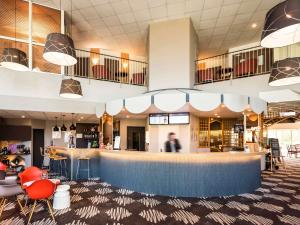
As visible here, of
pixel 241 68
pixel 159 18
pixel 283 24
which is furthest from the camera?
pixel 241 68

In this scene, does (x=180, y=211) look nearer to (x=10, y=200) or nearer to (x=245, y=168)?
(x=245, y=168)

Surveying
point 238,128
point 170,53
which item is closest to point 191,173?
point 170,53

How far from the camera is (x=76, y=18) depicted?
886 centimetres

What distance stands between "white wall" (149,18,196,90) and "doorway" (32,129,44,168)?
7.30 m

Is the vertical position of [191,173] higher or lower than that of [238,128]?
lower

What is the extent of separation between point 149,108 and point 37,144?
8.81m

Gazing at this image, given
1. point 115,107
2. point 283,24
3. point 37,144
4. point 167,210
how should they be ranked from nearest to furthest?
point 283,24, point 167,210, point 115,107, point 37,144

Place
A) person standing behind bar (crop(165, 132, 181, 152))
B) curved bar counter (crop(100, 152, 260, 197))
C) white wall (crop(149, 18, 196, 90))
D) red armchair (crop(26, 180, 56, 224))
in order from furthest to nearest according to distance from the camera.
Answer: white wall (crop(149, 18, 196, 90)) → person standing behind bar (crop(165, 132, 181, 152)) → curved bar counter (crop(100, 152, 260, 197)) → red armchair (crop(26, 180, 56, 224))

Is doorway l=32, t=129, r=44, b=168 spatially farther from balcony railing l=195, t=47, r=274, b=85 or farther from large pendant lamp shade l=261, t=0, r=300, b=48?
large pendant lamp shade l=261, t=0, r=300, b=48

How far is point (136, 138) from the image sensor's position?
40.9ft

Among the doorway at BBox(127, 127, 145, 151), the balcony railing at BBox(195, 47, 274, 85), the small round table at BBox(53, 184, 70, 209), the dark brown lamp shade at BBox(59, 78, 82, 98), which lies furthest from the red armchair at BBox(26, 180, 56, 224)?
Result: the doorway at BBox(127, 127, 145, 151)

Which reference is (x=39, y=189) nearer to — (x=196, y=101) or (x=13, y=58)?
(x=13, y=58)

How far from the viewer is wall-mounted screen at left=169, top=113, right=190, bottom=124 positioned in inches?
304

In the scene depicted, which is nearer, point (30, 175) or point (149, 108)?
point (30, 175)
